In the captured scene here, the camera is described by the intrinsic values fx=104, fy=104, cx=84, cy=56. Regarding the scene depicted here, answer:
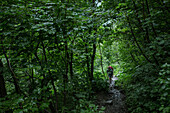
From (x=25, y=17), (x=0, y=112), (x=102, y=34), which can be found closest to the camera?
(x=0, y=112)

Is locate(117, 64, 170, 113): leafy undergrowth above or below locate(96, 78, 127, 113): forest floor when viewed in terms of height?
above

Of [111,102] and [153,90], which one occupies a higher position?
[153,90]

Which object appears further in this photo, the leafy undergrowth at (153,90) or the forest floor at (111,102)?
the forest floor at (111,102)

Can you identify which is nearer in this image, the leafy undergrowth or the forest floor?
the leafy undergrowth

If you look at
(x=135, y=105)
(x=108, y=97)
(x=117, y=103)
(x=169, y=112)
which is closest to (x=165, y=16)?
(x=169, y=112)

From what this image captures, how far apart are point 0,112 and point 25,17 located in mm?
1676

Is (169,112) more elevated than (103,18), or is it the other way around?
(103,18)

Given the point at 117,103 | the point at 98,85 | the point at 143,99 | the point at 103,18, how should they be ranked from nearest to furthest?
the point at 103,18
the point at 143,99
the point at 117,103
the point at 98,85

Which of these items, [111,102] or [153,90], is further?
[111,102]

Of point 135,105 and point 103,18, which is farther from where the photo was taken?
point 135,105

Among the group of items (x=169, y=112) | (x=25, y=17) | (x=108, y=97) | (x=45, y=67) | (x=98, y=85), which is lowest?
(x=108, y=97)

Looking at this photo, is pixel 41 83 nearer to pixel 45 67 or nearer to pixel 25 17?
pixel 45 67

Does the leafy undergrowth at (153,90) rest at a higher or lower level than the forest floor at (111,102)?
higher

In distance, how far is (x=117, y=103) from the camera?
592 cm
